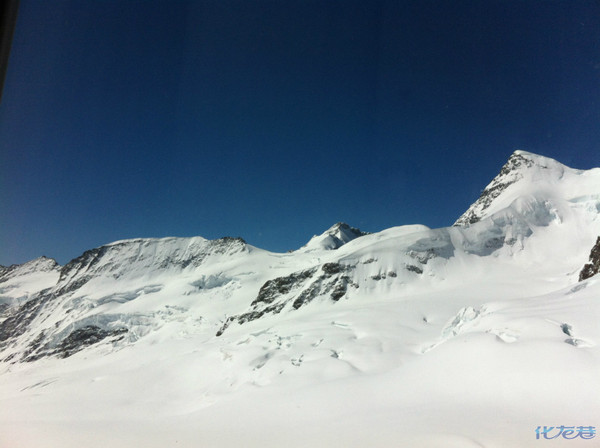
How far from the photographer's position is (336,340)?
78.4 feet

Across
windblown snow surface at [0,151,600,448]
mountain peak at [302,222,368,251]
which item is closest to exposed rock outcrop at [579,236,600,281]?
windblown snow surface at [0,151,600,448]

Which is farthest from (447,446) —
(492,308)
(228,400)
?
(492,308)

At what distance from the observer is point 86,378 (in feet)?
110

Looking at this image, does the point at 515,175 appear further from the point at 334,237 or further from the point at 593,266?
the point at 593,266

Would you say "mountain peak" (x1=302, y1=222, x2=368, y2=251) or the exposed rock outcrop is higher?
"mountain peak" (x1=302, y1=222, x2=368, y2=251)

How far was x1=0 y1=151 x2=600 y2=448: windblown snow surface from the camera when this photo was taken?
24.3ft

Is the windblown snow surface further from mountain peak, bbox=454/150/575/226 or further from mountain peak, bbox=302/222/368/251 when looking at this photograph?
mountain peak, bbox=302/222/368/251

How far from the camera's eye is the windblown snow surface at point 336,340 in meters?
7.40

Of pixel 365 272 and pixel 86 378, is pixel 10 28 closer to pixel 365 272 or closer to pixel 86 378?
pixel 86 378

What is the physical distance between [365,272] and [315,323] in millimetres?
18489

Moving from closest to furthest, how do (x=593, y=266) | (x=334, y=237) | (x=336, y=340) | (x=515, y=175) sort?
(x=336, y=340), (x=593, y=266), (x=515, y=175), (x=334, y=237)

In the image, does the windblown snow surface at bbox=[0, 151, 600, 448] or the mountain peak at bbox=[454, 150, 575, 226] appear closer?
the windblown snow surface at bbox=[0, 151, 600, 448]

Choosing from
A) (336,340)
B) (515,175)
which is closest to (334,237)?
(515,175)

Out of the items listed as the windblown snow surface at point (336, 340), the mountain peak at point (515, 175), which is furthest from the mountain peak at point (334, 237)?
the mountain peak at point (515, 175)
